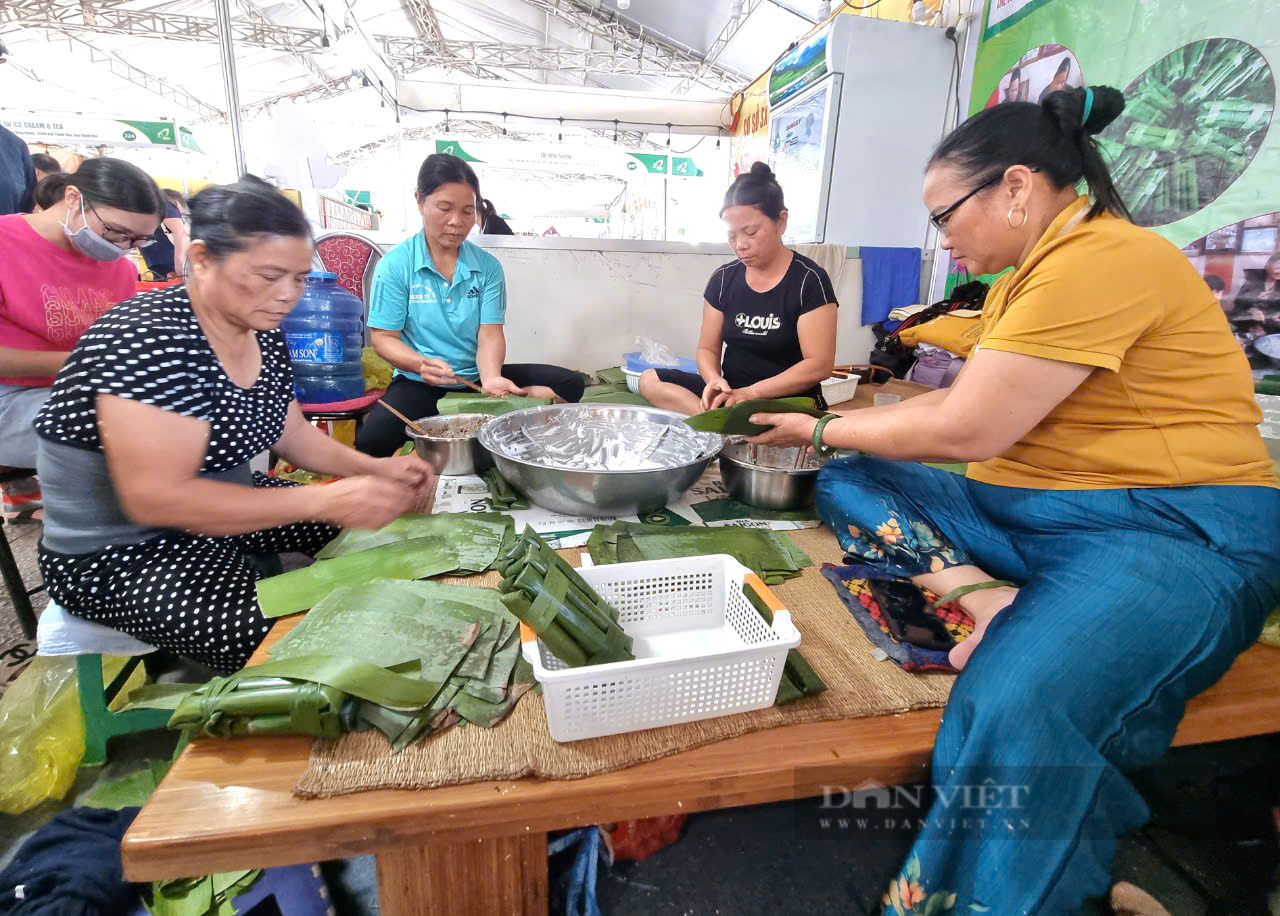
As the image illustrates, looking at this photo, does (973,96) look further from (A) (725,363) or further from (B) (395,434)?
(B) (395,434)

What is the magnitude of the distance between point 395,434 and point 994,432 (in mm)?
1789

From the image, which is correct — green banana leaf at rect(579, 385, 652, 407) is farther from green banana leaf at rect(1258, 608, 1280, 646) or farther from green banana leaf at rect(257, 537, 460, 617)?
green banana leaf at rect(1258, 608, 1280, 646)

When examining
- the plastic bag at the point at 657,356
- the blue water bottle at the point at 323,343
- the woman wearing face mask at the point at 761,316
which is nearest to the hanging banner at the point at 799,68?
the plastic bag at the point at 657,356

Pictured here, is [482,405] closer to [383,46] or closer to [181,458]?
[181,458]

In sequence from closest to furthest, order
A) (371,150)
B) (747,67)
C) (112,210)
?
(112,210) → (747,67) → (371,150)

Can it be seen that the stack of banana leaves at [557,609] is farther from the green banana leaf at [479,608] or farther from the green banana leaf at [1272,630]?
the green banana leaf at [1272,630]

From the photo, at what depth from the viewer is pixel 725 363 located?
2.62 metres

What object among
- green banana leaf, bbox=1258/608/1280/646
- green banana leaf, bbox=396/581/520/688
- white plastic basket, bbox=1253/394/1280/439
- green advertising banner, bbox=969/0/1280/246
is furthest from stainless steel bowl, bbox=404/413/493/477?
green advertising banner, bbox=969/0/1280/246

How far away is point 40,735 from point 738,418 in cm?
174

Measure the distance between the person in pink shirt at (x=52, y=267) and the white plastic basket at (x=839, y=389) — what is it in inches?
105

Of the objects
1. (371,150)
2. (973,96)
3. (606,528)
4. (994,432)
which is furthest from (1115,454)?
(371,150)

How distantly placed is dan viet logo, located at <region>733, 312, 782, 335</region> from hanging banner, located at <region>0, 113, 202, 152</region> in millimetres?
5377

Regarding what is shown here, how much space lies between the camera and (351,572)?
1.14m

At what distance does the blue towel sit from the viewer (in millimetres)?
3609
